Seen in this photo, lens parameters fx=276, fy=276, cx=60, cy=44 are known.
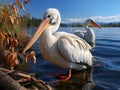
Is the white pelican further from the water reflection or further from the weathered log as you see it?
the weathered log

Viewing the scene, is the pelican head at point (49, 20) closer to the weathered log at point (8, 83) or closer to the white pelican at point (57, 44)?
the white pelican at point (57, 44)

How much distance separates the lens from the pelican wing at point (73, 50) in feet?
21.4

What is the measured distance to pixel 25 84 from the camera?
16.4 ft

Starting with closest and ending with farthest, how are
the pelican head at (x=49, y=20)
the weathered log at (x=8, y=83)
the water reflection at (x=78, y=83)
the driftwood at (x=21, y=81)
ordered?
1. the weathered log at (x=8, y=83)
2. the driftwood at (x=21, y=81)
3. the water reflection at (x=78, y=83)
4. the pelican head at (x=49, y=20)

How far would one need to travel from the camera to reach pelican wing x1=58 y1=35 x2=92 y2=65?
21.4ft

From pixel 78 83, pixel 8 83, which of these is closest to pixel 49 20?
pixel 78 83

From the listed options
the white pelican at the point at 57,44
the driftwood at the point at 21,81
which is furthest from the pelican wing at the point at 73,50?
the driftwood at the point at 21,81

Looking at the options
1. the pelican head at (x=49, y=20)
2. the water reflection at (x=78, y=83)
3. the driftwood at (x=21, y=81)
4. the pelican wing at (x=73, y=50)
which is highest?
the pelican head at (x=49, y=20)

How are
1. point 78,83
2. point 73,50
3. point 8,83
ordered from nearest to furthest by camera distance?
point 8,83
point 78,83
point 73,50

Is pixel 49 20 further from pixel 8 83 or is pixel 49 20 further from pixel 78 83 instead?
pixel 8 83

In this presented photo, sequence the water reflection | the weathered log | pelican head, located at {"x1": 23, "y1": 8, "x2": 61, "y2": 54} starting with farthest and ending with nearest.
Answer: pelican head, located at {"x1": 23, "y1": 8, "x2": 61, "y2": 54} → the water reflection → the weathered log

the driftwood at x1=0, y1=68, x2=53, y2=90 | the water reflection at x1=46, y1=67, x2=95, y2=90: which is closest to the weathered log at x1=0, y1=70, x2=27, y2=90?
the driftwood at x1=0, y1=68, x2=53, y2=90

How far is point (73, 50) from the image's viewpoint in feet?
22.0

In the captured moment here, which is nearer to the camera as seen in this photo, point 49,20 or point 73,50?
point 49,20
